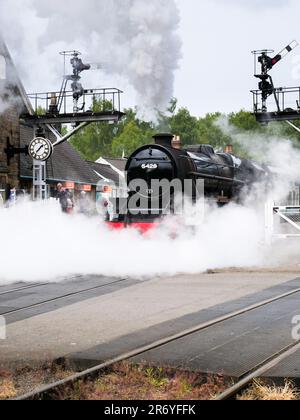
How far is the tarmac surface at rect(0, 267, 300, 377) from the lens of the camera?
22.1 ft

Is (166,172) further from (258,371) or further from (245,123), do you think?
(245,123)

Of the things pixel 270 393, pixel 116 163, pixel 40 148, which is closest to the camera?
pixel 270 393

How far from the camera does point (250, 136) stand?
2569 centimetres

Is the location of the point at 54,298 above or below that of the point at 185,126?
below

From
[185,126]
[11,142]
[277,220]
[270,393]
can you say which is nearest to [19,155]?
[11,142]

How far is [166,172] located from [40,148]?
349 inches

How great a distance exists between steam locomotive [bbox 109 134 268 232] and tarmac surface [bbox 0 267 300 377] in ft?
9.65

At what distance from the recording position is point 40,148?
24.1 metres

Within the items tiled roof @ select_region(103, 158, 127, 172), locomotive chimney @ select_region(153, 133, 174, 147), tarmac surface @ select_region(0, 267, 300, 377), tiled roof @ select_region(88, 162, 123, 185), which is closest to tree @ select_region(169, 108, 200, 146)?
tiled roof @ select_region(103, 158, 127, 172)

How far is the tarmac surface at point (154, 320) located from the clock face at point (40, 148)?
11486 millimetres

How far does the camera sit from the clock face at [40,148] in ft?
78.4

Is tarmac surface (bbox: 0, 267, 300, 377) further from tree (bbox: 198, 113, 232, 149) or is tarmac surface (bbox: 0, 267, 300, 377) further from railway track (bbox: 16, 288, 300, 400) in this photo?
tree (bbox: 198, 113, 232, 149)

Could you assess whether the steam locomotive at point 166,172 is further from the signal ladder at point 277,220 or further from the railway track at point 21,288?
the railway track at point 21,288

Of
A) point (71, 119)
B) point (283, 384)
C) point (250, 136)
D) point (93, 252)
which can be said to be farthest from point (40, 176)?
point (283, 384)
